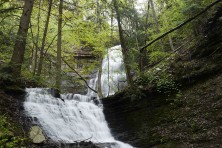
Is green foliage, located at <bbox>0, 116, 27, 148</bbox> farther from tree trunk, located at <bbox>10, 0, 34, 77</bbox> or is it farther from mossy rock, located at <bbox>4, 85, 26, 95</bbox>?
mossy rock, located at <bbox>4, 85, 26, 95</bbox>

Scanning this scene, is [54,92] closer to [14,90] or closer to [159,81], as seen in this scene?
[14,90]

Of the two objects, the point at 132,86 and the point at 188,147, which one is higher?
the point at 132,86

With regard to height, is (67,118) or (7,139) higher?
(67,118)

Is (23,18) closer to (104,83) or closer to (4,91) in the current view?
(4,91)

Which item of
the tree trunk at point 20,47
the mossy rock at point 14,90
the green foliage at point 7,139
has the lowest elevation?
the green foliage at point 7,139

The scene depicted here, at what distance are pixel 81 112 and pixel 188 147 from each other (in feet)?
20.7

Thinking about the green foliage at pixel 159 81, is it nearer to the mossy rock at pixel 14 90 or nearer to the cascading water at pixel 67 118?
the cascading water at pixel 67 118

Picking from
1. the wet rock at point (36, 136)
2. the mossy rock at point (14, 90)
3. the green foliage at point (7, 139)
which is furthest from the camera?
the mossy rock at point (14, 90)

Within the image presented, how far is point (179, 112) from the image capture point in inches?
427

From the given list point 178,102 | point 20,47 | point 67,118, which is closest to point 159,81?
point 178,102

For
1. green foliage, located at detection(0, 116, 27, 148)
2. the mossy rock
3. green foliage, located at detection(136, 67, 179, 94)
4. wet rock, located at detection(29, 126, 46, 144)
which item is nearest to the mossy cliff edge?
green foliage, located at detection(136, 67, 179, 94)

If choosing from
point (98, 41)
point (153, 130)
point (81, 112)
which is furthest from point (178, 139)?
point (98, 41)

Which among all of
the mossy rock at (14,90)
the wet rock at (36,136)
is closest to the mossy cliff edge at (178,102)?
the wet rock at (36,136)

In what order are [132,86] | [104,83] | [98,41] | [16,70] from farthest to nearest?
[104,83]
[98,41]
[132,86]
[16,70]
